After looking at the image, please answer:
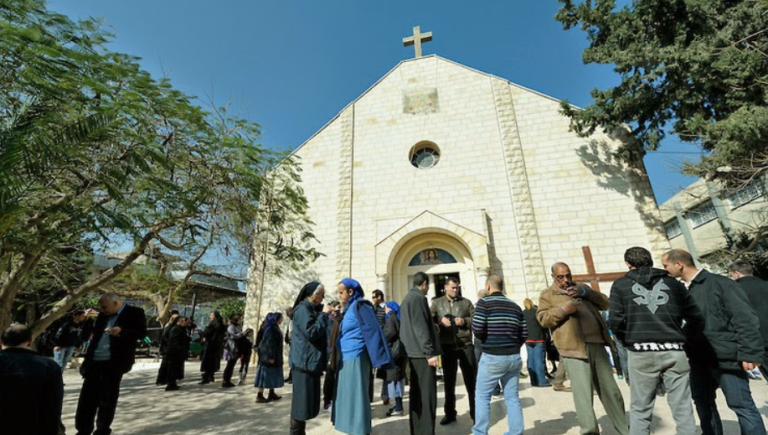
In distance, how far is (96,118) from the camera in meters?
3.43

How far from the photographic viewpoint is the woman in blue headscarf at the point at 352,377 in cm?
333

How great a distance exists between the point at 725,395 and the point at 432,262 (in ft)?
25.9

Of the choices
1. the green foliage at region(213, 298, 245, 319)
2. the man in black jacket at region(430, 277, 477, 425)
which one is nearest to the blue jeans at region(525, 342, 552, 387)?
the man in black jacket at region(430, 277, 477, 425)

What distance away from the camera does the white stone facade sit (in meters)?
9.51

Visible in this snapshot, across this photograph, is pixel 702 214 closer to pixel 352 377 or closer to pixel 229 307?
pixel 352 377

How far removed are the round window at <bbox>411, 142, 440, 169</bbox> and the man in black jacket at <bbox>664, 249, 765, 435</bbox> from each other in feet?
28.3

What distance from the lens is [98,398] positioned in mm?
3902

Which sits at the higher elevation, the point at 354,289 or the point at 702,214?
the point at 702,214

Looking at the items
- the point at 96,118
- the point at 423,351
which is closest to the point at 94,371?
the point at 96,118

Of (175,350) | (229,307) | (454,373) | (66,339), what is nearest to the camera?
(454,373)

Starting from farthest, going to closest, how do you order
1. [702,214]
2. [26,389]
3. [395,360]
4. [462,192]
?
[702,214] < [462,192] < [395,360] < [26,389]

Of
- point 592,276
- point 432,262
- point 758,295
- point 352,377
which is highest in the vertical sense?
point 432,262

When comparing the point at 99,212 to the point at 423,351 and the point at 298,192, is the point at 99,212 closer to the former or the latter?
the point at 423,351

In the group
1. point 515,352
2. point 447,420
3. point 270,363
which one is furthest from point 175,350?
point 515,352
